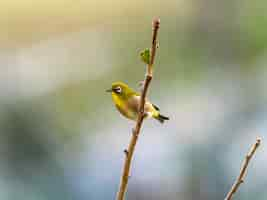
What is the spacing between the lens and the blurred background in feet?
5.72

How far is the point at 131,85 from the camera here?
5.70 feet

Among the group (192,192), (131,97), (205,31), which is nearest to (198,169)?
(192,192)

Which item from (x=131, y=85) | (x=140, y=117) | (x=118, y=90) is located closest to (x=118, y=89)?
(x=118, y=90)

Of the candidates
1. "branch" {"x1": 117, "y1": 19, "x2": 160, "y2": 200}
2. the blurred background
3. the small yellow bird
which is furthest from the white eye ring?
the blurred background

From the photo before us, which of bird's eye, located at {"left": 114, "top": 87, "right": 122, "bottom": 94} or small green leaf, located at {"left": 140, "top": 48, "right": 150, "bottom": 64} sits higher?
small green leaf, located at {"left": 140, "top": 48, "right": 150, "bottom": 64}

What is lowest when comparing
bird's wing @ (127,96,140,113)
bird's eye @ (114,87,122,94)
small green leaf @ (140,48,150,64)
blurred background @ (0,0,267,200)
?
blurred background @ (0,0,267,200)

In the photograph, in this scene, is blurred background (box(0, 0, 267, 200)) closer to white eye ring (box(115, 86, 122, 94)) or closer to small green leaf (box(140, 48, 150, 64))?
white eye ring (box(115, 86, 122, 94))

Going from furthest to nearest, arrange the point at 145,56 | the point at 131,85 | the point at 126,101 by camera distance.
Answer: the point at 131,85 < the point at 126,101 < the point at 145,56

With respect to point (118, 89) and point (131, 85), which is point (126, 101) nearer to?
point (118, 89)

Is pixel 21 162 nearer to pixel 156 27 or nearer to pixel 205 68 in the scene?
pixel 205 68

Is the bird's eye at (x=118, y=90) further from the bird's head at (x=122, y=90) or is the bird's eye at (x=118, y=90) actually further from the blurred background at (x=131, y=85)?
the blurred background at (x=131, y=85)

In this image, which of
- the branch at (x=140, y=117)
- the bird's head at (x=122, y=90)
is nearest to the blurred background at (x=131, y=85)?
the bird's head at (x=122, y=90)

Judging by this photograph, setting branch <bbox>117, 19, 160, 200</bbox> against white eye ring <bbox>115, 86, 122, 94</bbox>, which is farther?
white eye ring <bbox>115, 86, 122, 94</bbox>

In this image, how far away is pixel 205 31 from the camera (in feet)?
6.35
